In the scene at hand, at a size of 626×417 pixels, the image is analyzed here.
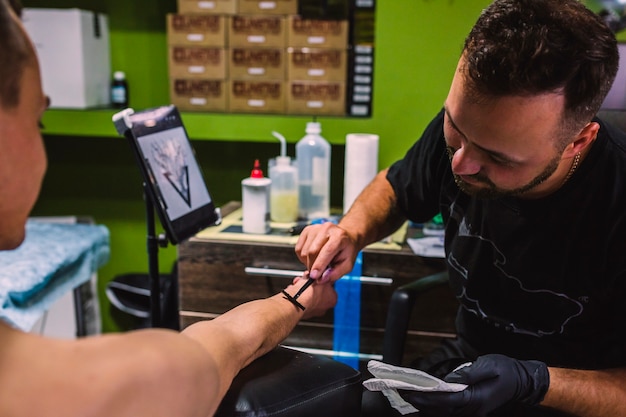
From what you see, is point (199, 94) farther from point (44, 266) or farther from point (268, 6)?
point (44, 266)

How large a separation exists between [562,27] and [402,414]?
735 millimetres

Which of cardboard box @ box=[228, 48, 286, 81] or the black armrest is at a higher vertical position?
cardboard box @ box=[228, 48, 286, 81]

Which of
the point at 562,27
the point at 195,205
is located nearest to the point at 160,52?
the point at 195,205

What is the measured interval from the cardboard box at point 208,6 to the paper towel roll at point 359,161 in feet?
1.95

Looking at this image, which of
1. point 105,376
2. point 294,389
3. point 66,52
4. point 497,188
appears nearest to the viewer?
point 105,376

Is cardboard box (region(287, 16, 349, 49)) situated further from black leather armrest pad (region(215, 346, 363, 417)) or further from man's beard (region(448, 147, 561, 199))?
black leather armrest pad (region(215, 346, 363, 417))

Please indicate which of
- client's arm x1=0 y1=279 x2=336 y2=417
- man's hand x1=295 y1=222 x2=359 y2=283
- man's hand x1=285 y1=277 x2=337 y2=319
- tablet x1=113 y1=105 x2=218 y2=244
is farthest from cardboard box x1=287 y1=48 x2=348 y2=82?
client's arm x1=0 y1=279 x2=336 y2=417

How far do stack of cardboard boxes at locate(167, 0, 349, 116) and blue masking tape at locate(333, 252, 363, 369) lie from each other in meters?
0.63

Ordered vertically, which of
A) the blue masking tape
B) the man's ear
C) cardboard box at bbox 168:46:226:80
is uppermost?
cardboard box at bbox 168:46:226:80

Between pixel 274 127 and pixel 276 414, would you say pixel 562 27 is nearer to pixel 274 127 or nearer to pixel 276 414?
pixel 276 414

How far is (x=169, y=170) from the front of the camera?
1499mm

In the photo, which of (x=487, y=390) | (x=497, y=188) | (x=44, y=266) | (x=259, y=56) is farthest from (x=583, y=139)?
(x=44, y=266)

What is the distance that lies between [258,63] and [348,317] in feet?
3.01

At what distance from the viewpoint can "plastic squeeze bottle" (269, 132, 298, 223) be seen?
6.37 ft
